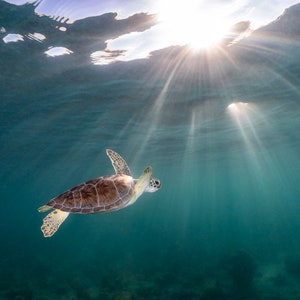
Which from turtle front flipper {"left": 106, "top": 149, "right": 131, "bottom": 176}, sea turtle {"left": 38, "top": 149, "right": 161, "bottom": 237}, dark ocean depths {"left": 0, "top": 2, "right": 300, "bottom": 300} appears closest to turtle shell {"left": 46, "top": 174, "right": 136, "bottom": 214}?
sea turtle {"left": 38, "top": 149, "right": 161, "bottom": 237}

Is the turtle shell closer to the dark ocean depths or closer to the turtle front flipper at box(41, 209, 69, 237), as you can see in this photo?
the turtle front flipper at box(41, 209, 69, 237)

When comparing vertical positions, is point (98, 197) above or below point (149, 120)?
below

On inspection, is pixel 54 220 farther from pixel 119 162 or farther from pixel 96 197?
pixel 119 162

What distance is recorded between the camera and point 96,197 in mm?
5152

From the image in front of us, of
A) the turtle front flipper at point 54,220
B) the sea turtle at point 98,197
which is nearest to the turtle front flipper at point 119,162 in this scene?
the sea turtle at point 98,197

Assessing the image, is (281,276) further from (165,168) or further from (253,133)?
(165,168)

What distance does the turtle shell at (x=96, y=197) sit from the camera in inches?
198

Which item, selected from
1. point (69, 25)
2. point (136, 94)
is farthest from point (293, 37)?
point (69, 25)

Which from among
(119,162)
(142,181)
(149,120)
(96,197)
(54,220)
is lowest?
(54,220)

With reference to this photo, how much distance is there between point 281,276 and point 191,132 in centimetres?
1437

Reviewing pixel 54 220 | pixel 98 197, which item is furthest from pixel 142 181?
pixel 54 220

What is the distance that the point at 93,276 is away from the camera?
883 inches

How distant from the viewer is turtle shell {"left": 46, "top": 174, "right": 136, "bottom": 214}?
16.5 ft

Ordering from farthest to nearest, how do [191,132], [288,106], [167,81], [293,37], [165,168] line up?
[165,168]
[191,132]
[288,106]
[167,81]
[293,37]
